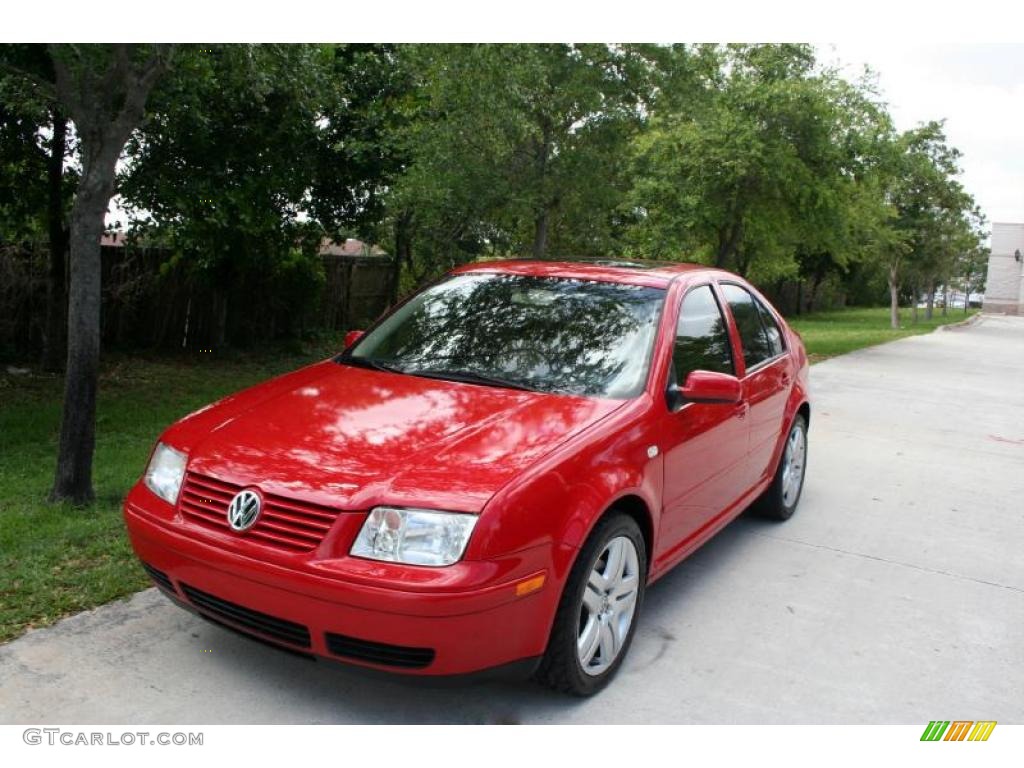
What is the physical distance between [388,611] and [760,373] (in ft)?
9.59

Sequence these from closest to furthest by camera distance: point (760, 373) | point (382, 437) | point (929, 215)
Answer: point (382, 437) < point (760, 373) < point (929, 215)

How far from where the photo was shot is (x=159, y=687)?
11.0 ft

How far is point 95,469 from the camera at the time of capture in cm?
617

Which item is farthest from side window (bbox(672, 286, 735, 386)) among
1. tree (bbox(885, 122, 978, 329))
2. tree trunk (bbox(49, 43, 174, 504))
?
tree (bbox(885, 122, 978, 329))

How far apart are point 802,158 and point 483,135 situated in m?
7.59

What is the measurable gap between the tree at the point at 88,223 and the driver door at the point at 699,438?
3.21 m

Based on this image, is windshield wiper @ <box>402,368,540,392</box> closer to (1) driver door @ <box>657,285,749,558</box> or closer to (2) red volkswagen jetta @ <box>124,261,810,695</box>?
(2) red volkswagen jetta @ <box>124,261,810,695</box>

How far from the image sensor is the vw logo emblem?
3.11 meters

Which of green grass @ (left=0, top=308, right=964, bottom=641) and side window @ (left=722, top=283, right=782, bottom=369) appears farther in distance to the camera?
side window @ (left=722, top=283, right=782, bottom=369)

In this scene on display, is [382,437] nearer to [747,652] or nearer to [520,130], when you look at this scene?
[747,652]

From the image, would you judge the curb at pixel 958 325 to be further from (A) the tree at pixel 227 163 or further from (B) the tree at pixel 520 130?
(A) the tree at pixel 227 163

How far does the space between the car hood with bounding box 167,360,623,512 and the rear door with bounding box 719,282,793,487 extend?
4.93ft

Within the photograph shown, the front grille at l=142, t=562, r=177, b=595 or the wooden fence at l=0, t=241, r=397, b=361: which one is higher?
the wooden fence at l=0, t=241, r=397, b=361

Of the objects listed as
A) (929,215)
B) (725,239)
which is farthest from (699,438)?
(929,215)
